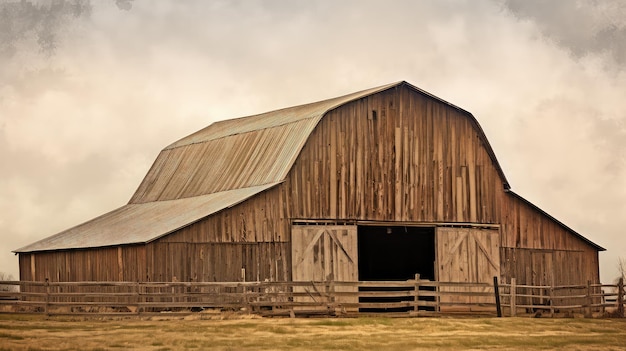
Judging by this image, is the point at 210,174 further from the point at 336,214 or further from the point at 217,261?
the point at 217,261

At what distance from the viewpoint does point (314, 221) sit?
4088 cm

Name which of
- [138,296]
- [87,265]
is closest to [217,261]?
[138,296]

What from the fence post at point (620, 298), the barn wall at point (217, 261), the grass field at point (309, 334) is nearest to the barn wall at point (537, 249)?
the fence post at point (620, 298)

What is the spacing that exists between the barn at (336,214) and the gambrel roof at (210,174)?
101 millimetres

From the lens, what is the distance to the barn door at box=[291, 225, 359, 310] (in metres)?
40.2

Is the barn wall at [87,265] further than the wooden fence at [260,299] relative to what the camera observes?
Yes

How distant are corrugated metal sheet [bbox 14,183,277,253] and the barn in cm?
11

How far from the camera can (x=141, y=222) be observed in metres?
A: 44.3

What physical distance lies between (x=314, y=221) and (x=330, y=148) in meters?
2.43

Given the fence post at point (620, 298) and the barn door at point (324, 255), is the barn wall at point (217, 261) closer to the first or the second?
the barn door at point (324, 255)

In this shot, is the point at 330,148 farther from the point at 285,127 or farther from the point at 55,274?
the point at 55,274

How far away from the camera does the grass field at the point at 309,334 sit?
96.8ft

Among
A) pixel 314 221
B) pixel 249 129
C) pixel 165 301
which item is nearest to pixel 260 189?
pixel 314 221

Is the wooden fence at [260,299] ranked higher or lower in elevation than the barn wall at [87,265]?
lower
